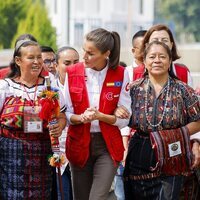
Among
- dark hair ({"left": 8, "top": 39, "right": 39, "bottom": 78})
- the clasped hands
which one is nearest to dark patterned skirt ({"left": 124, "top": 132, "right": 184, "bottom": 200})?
the clasped hands

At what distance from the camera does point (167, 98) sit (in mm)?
5574

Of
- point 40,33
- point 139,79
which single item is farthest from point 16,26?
point 139,79

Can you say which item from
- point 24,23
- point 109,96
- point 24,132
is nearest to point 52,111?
point 24,132

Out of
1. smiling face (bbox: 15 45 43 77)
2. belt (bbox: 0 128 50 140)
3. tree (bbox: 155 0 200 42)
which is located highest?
tree (bbox: 155 0 200 42)

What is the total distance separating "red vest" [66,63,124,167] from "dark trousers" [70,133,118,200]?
5cm

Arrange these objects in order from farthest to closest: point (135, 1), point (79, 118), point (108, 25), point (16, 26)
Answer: point (135, 1)
point (108, 25)
point (16, 26)
point (79, 118)

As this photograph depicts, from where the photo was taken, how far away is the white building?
137ft

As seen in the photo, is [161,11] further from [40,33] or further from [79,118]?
[79,118]

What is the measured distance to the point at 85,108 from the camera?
5637 millimetres

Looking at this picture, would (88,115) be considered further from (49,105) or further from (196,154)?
(196,154)

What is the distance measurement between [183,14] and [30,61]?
69.9 meters

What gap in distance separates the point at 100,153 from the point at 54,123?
0.46 metres

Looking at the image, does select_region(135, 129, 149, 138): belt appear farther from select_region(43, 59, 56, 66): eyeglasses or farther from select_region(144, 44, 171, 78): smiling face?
select_region(43, 59, 56, 66): eyeglasses

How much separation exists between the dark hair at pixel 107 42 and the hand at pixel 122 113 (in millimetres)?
→ 358
